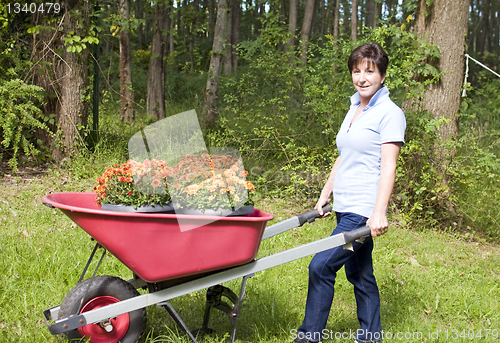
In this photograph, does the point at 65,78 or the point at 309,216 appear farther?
the point at 65,78

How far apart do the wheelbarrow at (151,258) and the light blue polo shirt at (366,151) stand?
0.28 m

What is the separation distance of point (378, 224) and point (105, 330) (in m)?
1.57

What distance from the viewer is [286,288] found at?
3518mm

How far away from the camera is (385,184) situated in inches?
87.8

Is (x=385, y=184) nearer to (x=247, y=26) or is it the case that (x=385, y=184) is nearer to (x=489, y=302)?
(x=489, y=302)

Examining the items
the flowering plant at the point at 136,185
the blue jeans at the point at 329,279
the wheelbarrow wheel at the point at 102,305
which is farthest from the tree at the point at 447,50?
the wheelbarrow wheel at the point at 102,305

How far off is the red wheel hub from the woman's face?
70.7 inches

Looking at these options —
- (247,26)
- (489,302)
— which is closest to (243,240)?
(489,302)

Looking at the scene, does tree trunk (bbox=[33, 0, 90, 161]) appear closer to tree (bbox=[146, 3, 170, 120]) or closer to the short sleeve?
tree (bbox=[146, 3, 170, 120])

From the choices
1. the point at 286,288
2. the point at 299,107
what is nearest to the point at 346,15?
the point at 299,107

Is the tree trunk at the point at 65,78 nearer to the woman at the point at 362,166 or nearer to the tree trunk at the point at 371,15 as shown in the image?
the woman at the point at 362,166

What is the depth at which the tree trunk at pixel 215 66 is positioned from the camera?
7461 millimetres

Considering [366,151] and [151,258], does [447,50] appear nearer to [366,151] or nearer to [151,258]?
[366,151]

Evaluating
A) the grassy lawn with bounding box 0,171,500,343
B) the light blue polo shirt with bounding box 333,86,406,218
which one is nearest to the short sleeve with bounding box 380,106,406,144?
the light blue polo shirt with bounding box 333,86,406,218
